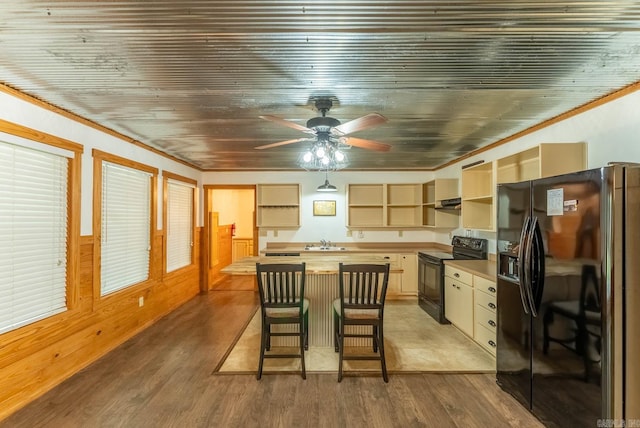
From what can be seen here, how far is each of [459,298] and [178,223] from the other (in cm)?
431

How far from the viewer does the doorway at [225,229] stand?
19.6ft

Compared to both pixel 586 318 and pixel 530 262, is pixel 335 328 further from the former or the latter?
pixel 586 318

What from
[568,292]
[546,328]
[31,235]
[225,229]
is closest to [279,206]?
[225,229]

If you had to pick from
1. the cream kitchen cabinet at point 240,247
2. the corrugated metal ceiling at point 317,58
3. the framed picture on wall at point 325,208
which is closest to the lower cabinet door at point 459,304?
the corrugated metal ceiling at point 317,58

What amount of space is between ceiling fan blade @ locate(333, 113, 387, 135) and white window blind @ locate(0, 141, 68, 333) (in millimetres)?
2491

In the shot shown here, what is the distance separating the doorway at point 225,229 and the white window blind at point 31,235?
313cm

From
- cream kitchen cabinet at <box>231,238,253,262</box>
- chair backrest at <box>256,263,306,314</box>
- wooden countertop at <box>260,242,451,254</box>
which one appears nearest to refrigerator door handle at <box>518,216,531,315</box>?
chair backrest at <box>256,263,306,314</box>

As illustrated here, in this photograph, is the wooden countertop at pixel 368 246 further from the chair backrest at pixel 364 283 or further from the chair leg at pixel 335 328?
the chair backrest at pixel 364 283

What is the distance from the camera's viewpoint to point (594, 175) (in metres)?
1.79

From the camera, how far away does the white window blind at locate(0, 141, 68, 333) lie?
7.58ft

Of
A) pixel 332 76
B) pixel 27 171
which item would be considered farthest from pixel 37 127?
pixel 332 76

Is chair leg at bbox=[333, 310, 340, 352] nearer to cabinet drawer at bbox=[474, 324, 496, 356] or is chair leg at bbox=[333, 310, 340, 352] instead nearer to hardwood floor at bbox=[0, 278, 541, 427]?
hardwood floor at bbox=[0, 278, 541, 427]

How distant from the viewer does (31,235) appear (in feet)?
8.23

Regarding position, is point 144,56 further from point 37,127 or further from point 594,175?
point 594,175
